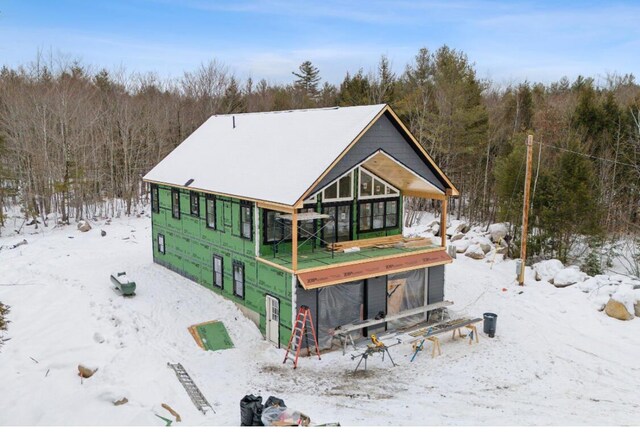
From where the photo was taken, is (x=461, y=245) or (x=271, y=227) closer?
(x=271, y=227)

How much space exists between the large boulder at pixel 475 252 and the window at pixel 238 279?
13.6 meters

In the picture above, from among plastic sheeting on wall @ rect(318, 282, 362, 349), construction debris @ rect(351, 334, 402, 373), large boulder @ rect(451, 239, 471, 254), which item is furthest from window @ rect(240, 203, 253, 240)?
large boulder @ rect(451, 239, 471, 254)

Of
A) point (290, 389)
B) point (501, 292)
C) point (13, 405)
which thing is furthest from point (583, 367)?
point (13, 405)

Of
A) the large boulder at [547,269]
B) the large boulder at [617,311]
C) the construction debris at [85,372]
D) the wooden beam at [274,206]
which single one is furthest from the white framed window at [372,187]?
the construction debris at [85,372]

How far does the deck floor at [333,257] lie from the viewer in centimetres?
1596

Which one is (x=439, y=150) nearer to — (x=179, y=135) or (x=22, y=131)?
(x=179, y=135)

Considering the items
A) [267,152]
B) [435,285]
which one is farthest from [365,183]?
[435,285]

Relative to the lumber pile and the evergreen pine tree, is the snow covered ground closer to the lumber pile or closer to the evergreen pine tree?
the lumber pile

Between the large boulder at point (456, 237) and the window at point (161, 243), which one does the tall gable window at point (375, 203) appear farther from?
the large boulder at point (456, 237)

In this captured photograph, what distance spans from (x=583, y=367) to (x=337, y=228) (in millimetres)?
8836

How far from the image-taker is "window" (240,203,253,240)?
16953 millimetres

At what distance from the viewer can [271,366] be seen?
576 inches

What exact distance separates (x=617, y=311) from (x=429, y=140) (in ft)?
70.6

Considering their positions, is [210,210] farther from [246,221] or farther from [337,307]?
[337,307]
